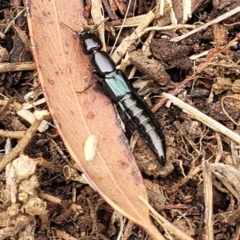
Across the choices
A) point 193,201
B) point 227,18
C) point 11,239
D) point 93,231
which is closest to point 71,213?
point 93,231

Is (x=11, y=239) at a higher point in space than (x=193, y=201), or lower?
higher

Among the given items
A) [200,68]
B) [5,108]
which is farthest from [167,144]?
[5,108]

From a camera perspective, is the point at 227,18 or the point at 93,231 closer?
the point at 93,231

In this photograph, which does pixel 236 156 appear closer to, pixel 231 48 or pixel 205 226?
pixel 205 226

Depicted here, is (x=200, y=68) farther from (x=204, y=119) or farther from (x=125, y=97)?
(x=125, y=97)

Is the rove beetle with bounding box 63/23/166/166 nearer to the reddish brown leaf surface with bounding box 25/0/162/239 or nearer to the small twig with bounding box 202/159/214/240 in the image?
the reddish brown leaf surface with bounding box 25/0/162/239

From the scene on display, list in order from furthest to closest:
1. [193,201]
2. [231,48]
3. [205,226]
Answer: [231,48], [193,201], [205,226]

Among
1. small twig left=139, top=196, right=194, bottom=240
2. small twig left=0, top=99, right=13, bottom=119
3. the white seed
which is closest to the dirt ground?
small twig left=0, top=99, right=13, bottom=119

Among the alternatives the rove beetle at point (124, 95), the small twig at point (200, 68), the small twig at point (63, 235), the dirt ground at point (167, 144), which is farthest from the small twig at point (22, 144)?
the small twig at point (200, 68)
